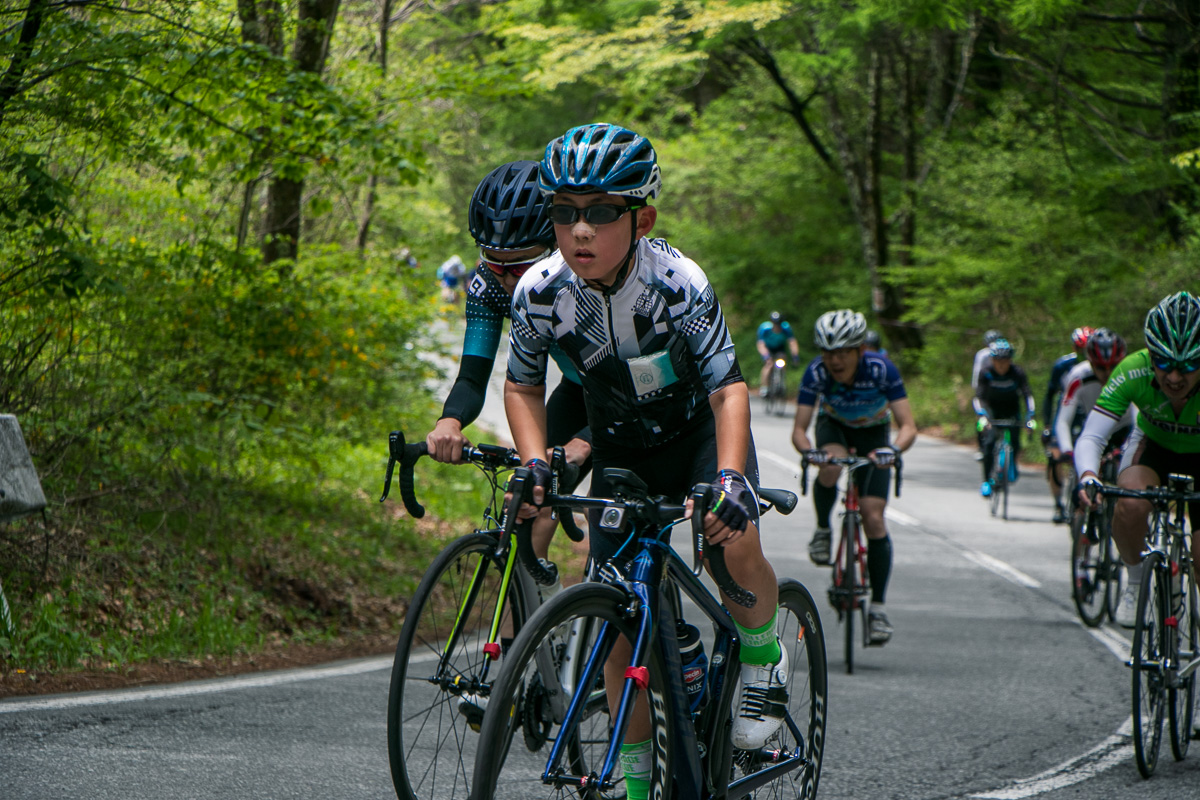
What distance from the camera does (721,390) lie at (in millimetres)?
3637

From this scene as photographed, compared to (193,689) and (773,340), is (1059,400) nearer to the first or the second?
(193,689)

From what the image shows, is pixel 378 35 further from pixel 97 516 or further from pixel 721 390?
pixel 721 390

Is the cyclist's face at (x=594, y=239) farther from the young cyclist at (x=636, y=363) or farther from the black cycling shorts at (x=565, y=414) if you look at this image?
the black cycling shorts at (x=565, y=414)

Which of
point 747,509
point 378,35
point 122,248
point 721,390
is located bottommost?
point 747,509

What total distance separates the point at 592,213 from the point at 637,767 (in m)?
1.52

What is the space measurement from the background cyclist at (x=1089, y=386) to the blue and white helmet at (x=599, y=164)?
227 inches

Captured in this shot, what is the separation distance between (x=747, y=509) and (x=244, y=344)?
6.28m

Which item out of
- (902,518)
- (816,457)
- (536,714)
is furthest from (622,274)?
(902,518)

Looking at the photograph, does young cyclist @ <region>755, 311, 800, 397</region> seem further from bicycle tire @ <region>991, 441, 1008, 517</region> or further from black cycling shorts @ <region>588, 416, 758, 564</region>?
black cycling shorts @ <region>588, 416, 758, 564</region>

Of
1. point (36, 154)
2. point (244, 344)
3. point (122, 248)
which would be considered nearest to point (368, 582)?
point (244, 344)

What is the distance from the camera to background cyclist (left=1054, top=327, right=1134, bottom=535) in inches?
355

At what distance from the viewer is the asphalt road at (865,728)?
4559mm

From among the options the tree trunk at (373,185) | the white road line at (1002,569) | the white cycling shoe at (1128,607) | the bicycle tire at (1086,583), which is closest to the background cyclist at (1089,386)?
the bicycle tire at (1086,583)

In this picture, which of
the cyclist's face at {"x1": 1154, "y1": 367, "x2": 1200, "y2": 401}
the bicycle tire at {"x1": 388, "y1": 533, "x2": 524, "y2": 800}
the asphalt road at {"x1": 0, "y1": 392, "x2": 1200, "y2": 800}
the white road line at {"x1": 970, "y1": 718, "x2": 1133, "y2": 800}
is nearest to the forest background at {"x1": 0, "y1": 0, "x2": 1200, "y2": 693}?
the asphalt road at {"x1": 0, "y1": 392, "x2": 1200, "y2": 800}
